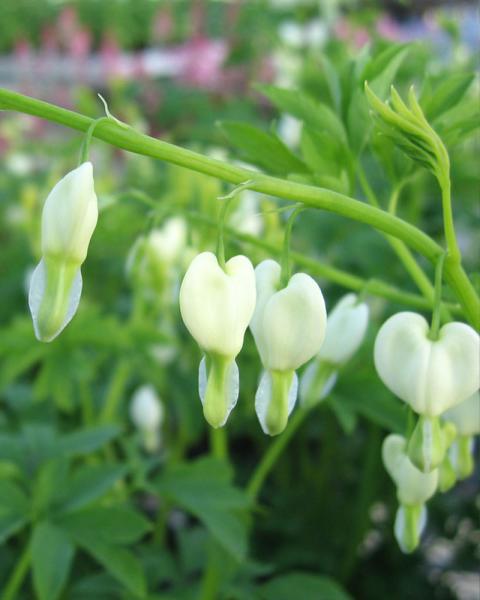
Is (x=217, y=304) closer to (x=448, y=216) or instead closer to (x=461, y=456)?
(x=448, y=216)

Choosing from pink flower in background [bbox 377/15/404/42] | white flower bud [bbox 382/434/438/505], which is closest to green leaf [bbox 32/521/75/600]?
white flower bud [bbox 382/434/438/505]

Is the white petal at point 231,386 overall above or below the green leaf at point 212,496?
above

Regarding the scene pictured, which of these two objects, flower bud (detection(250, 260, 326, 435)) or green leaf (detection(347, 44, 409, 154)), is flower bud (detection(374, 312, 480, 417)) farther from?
green leaf (detection(347, 44, 409, 154))

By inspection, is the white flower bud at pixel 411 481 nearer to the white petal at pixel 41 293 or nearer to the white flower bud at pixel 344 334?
the white flower bud at pixel 344 334

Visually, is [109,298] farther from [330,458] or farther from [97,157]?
[97,157]

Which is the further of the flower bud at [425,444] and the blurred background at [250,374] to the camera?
the blurred background at [250,374]

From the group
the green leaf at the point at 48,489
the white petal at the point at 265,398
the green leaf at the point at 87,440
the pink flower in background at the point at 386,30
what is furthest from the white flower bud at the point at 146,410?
the pink flower in background at the point at 386,30
